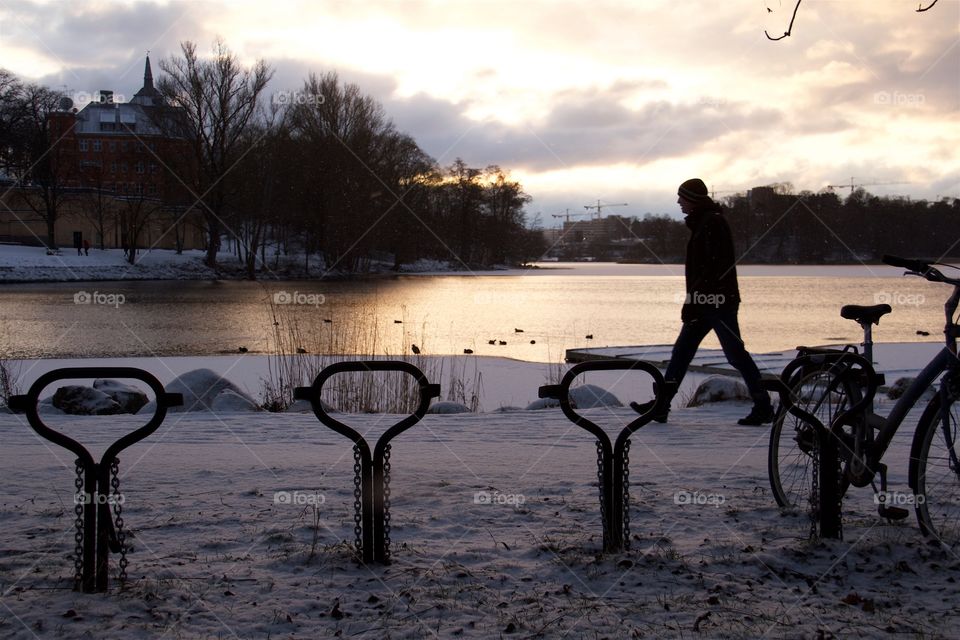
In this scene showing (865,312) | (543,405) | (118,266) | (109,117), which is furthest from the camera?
(109,117)

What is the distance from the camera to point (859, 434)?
4543mm

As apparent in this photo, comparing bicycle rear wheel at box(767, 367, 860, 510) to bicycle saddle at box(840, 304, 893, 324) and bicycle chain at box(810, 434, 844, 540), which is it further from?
bicycle saddle at box(840, 304, 893, 324)

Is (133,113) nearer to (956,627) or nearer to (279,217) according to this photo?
(279,217)

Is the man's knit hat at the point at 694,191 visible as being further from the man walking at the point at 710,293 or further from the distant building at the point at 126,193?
the distant building at the point at 126,193

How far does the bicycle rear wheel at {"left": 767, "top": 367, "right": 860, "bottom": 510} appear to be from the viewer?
4766 millimetres

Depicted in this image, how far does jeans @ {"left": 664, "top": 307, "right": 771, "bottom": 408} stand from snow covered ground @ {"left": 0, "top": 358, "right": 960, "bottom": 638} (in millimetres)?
1239

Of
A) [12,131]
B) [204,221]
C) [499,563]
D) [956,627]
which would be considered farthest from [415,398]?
[204,221]

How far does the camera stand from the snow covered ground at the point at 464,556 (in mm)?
3391

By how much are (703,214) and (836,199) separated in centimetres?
10029

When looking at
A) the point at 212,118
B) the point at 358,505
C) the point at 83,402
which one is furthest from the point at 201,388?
the point at 212,118

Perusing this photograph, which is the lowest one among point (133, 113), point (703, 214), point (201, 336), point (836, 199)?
point (201, 336)

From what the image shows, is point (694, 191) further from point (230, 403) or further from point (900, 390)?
point (230, 403)

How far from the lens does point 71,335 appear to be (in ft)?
69.5

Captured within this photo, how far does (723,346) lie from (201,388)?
5.78m
